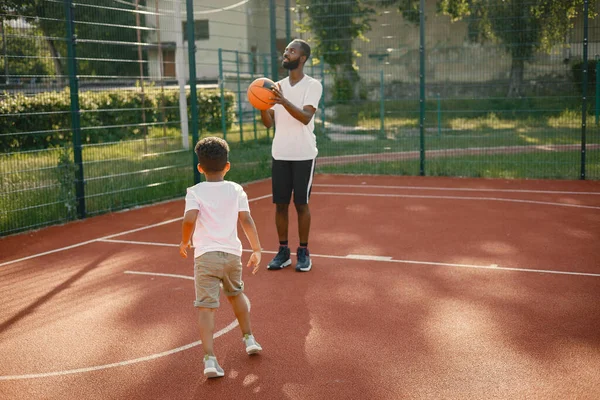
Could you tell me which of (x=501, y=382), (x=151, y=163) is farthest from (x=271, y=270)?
(x=151, y=163)

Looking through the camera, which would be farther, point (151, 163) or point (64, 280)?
point (151, 163)

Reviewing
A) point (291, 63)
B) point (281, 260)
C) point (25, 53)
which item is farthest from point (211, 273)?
point (25, 53)

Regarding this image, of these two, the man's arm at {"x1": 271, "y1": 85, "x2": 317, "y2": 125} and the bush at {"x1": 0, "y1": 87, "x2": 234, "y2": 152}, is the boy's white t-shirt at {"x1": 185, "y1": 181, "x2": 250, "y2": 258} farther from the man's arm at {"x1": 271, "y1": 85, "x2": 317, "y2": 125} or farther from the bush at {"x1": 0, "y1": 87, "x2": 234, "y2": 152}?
the bush at {"x1": 0, "y1": 87, "x2": 234, "y2": 152}

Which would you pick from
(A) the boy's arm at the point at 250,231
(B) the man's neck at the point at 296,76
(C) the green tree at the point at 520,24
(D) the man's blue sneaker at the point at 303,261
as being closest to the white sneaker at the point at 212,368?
(A) the boy's arm at the point at 250,231

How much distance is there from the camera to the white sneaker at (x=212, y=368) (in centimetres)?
423

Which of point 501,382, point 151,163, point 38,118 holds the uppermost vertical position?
point 38,118

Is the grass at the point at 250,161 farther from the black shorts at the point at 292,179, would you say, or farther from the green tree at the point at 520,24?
the black shorts at the point at 292,179

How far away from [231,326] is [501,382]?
193 cm

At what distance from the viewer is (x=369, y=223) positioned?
8.86m

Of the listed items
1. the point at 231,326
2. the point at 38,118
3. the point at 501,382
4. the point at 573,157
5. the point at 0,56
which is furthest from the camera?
the point at 573,157

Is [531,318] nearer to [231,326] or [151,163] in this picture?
[231,326]

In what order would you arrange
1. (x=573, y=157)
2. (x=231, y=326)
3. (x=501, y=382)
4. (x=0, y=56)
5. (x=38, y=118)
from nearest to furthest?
(x=501, y=382) < (x=231, y=326) < (x=0, y=56) < (x=38, y=118) < (x=573, y=157)

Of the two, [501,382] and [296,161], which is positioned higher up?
[296,161]

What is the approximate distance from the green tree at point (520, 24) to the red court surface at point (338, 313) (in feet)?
11.9
